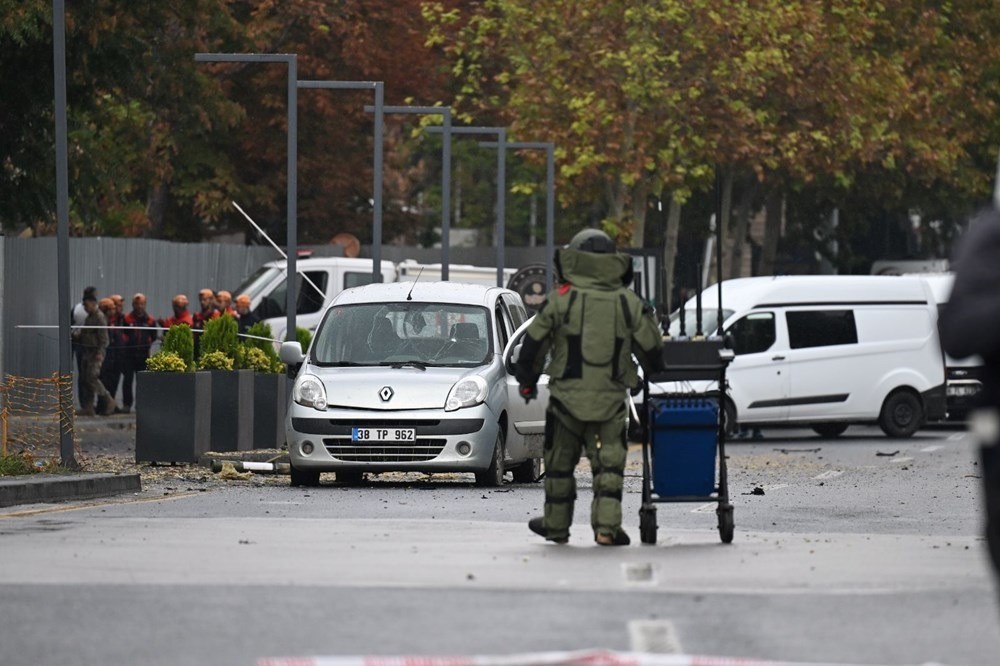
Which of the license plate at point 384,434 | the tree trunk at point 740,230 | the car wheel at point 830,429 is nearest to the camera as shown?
the license plate at point 384,434

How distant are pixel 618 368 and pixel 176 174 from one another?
32.6 meters

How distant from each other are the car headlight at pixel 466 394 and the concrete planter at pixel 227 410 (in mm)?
4796

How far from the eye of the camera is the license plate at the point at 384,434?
19781mm

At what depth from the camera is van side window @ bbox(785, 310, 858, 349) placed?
3338cm

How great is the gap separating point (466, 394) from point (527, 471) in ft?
6.49

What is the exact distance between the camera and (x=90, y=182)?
30.7 m

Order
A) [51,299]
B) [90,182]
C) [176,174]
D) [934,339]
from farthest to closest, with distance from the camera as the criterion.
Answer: [176,174] → [51,299] → [934,339] → [90,182]

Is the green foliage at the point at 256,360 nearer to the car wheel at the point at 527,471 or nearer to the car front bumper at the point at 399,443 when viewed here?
the car wheel at the point at 527,471

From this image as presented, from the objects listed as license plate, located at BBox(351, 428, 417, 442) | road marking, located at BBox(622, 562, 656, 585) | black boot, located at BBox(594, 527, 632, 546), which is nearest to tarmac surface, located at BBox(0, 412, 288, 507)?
license plate, located at BBox(351, 428, 417, 442)

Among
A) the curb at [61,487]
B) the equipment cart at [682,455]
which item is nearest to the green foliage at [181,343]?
the curb at [61,487]

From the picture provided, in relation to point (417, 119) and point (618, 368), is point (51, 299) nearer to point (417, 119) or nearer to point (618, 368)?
point (417, 119)

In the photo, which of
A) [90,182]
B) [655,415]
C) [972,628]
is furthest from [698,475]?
[90,182]

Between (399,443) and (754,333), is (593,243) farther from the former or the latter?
(754,333)

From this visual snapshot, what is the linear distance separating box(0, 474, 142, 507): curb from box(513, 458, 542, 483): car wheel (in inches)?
135
